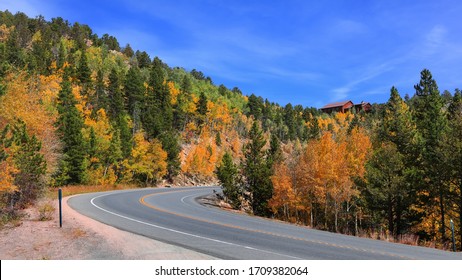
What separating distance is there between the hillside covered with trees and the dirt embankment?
15.5 feet

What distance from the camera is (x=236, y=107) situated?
473 feet

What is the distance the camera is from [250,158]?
4619 cm

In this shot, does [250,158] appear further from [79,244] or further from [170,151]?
[79,244]

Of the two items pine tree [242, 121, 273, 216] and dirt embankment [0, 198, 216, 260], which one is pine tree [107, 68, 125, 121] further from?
dirt embankment [0, 198, 216, 260]

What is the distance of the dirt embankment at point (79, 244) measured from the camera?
9.88 m

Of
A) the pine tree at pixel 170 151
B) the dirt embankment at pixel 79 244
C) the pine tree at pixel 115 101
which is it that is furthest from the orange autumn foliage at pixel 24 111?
the pine tree at pixel 115 101

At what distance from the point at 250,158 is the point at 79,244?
35542 millimetres

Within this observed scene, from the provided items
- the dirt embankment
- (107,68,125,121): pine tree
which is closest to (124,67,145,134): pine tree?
(107,68,125,121): pine tree

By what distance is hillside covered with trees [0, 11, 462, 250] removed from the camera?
83.0ft

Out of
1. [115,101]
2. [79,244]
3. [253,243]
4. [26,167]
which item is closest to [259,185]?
[26,167]

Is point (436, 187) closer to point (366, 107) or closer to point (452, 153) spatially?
point (452, 153)
